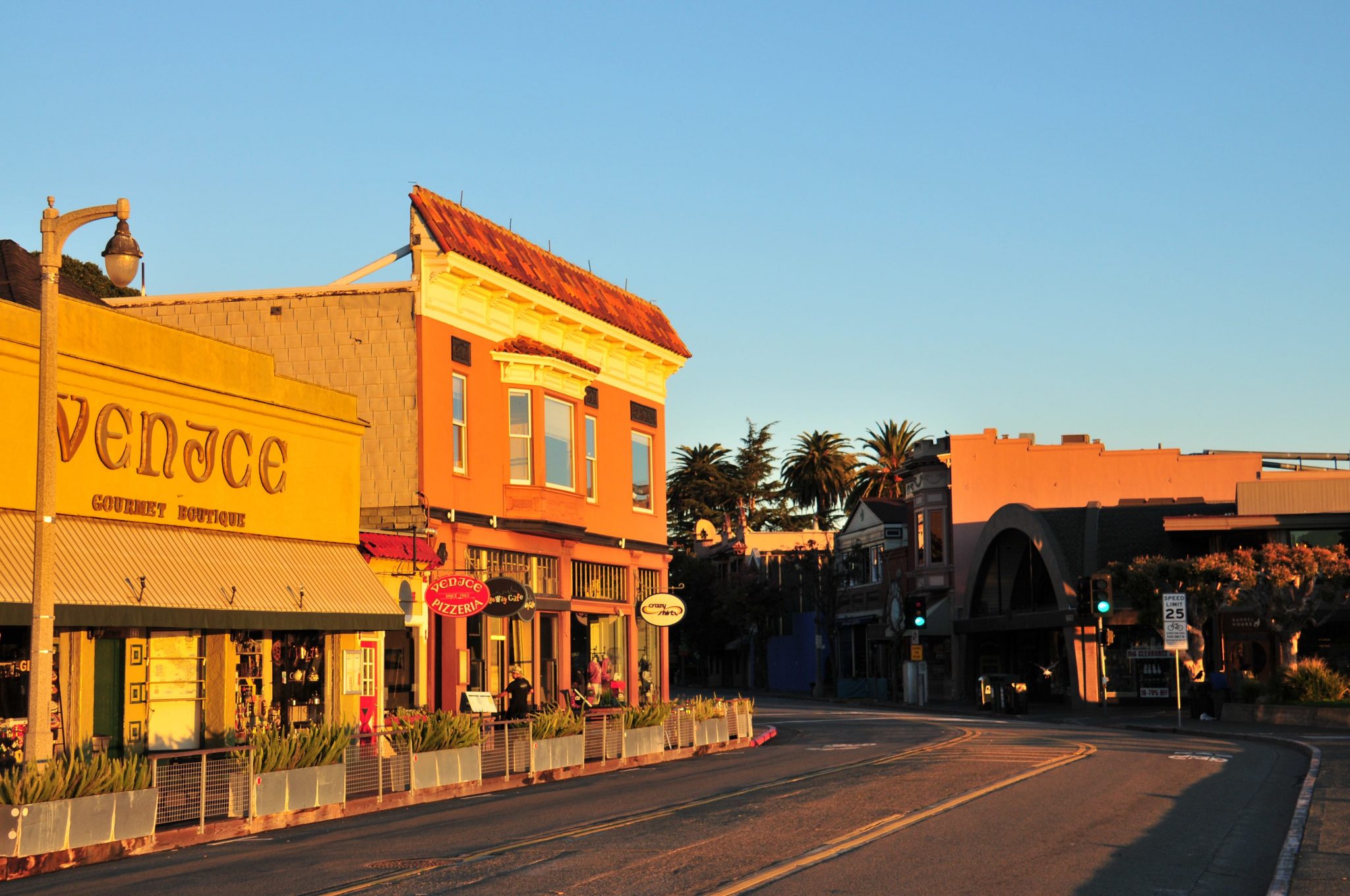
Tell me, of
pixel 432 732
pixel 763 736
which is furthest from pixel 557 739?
pixel 763 736

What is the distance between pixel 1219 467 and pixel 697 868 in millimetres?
58332

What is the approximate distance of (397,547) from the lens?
92.5 ft

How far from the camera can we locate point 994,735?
3281cm

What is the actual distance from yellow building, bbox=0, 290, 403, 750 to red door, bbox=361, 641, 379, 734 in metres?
0.10

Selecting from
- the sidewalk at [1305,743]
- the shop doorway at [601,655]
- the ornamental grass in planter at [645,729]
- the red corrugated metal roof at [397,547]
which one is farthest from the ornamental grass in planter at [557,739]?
the sidewalk at [1305,743]

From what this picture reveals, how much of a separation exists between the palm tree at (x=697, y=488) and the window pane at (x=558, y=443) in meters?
66.9

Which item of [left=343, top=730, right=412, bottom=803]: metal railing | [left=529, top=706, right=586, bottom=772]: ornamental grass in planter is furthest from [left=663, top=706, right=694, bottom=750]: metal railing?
[left=343, top=730, right=412, bottom=803]: metal railing

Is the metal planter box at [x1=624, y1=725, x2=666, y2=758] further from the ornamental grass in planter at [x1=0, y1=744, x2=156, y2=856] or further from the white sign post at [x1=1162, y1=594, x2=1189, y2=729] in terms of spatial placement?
the white sign post at [x1=1162, y1=594, x2=1189, y2=729]

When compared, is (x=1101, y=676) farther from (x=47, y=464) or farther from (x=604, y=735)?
(x=47, y=464)

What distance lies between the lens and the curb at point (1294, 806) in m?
12.1

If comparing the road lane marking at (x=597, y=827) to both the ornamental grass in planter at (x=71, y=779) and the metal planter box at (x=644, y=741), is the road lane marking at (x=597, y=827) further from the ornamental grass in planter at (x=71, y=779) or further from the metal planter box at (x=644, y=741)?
the metal planter box at (x=644, y=741)

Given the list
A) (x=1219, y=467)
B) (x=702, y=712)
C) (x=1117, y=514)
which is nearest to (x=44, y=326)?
(x=702, y=712)

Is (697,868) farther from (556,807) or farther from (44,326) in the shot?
(44,326)

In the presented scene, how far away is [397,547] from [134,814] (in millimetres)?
12649
